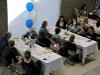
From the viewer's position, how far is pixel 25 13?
366 inches

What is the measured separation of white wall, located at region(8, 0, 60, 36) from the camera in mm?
8915

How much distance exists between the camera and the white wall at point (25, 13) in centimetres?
891

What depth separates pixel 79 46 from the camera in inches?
310

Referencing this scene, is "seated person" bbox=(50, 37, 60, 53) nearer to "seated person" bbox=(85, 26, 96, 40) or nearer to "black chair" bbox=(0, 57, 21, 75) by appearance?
"black chair" bbox=(0, 57, 21, 75)

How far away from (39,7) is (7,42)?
2946 millimetres

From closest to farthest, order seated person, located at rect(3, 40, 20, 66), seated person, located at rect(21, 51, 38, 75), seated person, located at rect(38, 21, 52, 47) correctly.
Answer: seated person, located at rect(21, 51, 38, 75), seated person, located at rect(3, 40, 20, 66), seated person, located at rect(38, 21, 52, 47)

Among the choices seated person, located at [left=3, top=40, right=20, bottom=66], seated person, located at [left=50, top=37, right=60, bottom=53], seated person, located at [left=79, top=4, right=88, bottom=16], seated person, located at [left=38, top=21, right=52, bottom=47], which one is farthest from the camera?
seated person, located at [left=79, top=4, right=88, bottom=16]

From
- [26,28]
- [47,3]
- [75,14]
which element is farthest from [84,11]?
[26,28]

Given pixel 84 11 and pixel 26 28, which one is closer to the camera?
pixel 26 28

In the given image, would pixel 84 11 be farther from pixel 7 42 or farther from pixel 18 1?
pixel 7 42

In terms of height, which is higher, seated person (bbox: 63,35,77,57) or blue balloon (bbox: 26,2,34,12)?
blue balloon (bbox: 26,2,34,12)

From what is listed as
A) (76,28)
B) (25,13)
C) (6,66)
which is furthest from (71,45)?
(25,13)

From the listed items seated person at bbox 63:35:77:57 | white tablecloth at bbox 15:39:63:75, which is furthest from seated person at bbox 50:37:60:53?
white tablecloth at bbox 15:39:63:75

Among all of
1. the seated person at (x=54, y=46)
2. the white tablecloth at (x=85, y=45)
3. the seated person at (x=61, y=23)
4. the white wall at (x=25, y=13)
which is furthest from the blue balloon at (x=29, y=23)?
the seated person at (x=54, y=46)
